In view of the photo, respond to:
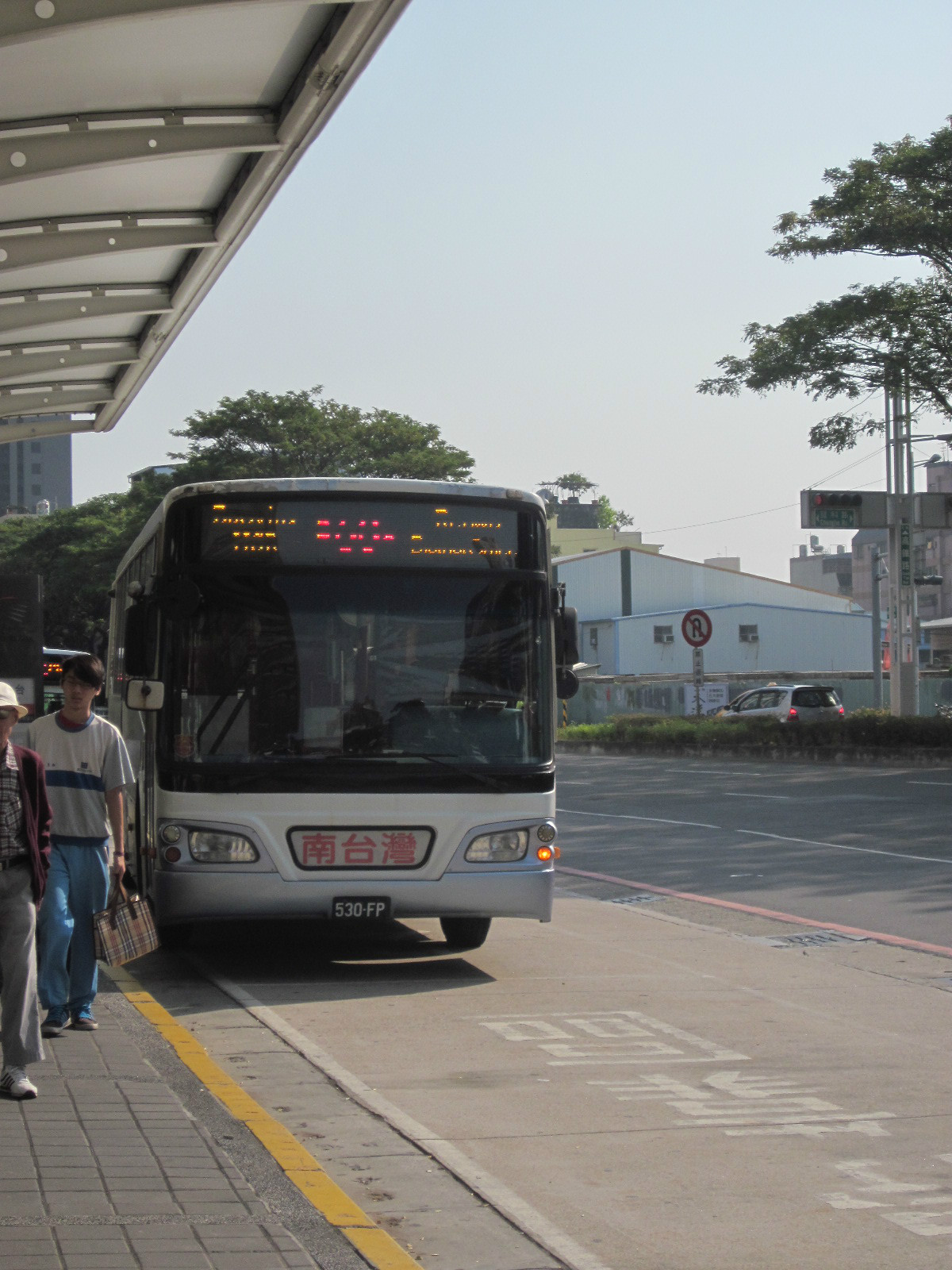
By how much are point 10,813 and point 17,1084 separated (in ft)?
3.40

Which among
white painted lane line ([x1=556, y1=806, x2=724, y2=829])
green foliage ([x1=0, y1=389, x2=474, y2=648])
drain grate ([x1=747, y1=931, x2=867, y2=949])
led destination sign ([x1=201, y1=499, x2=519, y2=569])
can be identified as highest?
green foliage ([x1=0, y1=389, x2=474, y2=648])

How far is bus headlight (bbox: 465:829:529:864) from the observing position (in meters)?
9.27

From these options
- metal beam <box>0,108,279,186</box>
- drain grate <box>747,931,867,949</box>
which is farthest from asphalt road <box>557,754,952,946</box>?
metal beam <box>0,108,279,186</box>

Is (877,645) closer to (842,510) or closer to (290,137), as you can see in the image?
(842,510)

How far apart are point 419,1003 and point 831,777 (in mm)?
19382

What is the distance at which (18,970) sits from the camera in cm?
596

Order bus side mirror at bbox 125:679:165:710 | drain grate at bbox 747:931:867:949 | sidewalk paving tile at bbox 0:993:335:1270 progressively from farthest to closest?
1. drain grate at bbox 747:931:867:949
2. bus side mirror at bbox 125:679:165:710
3. sidewalk paving tile at bbox 0:993:335:1270

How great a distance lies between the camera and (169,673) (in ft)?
30.4

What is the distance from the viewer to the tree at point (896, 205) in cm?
2966

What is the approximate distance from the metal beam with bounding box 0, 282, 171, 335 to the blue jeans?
6.65 metres

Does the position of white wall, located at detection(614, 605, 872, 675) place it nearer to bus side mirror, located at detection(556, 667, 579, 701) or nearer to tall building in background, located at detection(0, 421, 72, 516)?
bus side mirror, located at detection(556, 667, 579, 701)

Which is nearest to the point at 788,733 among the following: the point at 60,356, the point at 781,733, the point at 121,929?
the point at 781,733

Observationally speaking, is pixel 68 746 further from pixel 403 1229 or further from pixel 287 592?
pixel 403 1229

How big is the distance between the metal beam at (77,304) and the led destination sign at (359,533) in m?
4.33
